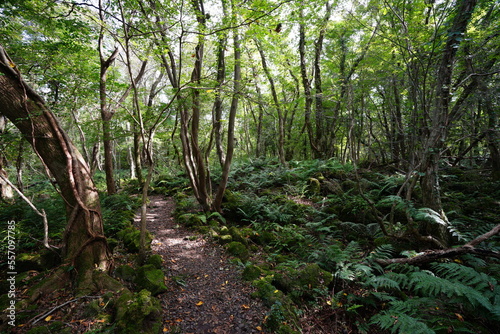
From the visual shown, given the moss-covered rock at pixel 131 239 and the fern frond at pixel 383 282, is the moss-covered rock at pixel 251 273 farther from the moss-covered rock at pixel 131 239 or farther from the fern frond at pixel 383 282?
the moss-covered rock at pixel 131 239

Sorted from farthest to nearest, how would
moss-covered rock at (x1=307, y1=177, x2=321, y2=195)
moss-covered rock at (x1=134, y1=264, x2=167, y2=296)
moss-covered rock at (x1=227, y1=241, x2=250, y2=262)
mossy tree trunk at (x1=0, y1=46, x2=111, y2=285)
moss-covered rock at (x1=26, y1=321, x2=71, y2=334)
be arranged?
1. moss-covered rock at (x1=307, y1=177, x2=321, y2=195)
2. moss-covered rock at (x1=227, y1=241, x2=250, y2=262)
3. moss-covered rock at (x1=134, y1=264, x2=167, y2=296)
4. mossy tree trunk at (x1=0, y1=46, x2=111, y2=285)
5. moss-covered rock at (x1=26, y1=321, x2=71, y2=334)

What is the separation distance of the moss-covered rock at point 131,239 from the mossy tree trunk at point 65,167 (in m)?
1.19

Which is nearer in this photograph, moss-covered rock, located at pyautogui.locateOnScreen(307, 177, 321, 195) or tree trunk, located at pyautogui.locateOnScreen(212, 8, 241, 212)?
tree trunk, located at pyautogui.locateOnScreen(212, 8, 241, 212)

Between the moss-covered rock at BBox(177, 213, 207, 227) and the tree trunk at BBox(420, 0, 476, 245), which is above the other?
the tree trunk at BBox(420, 0, 476, 245)

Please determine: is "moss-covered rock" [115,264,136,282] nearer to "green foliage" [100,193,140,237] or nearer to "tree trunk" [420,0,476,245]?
"green foliage" [100,193,140,237]

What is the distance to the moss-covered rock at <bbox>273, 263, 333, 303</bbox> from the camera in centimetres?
366

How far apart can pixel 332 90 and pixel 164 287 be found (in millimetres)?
11348

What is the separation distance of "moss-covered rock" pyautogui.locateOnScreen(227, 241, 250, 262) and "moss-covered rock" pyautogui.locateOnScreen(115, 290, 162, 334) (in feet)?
7.10

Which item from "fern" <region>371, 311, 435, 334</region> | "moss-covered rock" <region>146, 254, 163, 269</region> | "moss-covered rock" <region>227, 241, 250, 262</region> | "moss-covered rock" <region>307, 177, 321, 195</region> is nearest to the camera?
"fern" <region>371, 311, 435, 334</region>

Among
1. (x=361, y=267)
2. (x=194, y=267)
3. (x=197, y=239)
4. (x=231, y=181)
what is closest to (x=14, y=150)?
(x=197, y=239)

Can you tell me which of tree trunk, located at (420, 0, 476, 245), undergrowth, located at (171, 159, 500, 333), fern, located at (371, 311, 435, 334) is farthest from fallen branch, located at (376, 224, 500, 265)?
fern, located at (371, 311, 435, 334)

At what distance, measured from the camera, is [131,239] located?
493cm

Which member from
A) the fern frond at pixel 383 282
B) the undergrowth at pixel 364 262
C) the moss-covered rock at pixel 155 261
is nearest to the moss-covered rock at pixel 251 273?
the undergrowth at pixel 364 262

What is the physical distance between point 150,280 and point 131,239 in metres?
1.73
